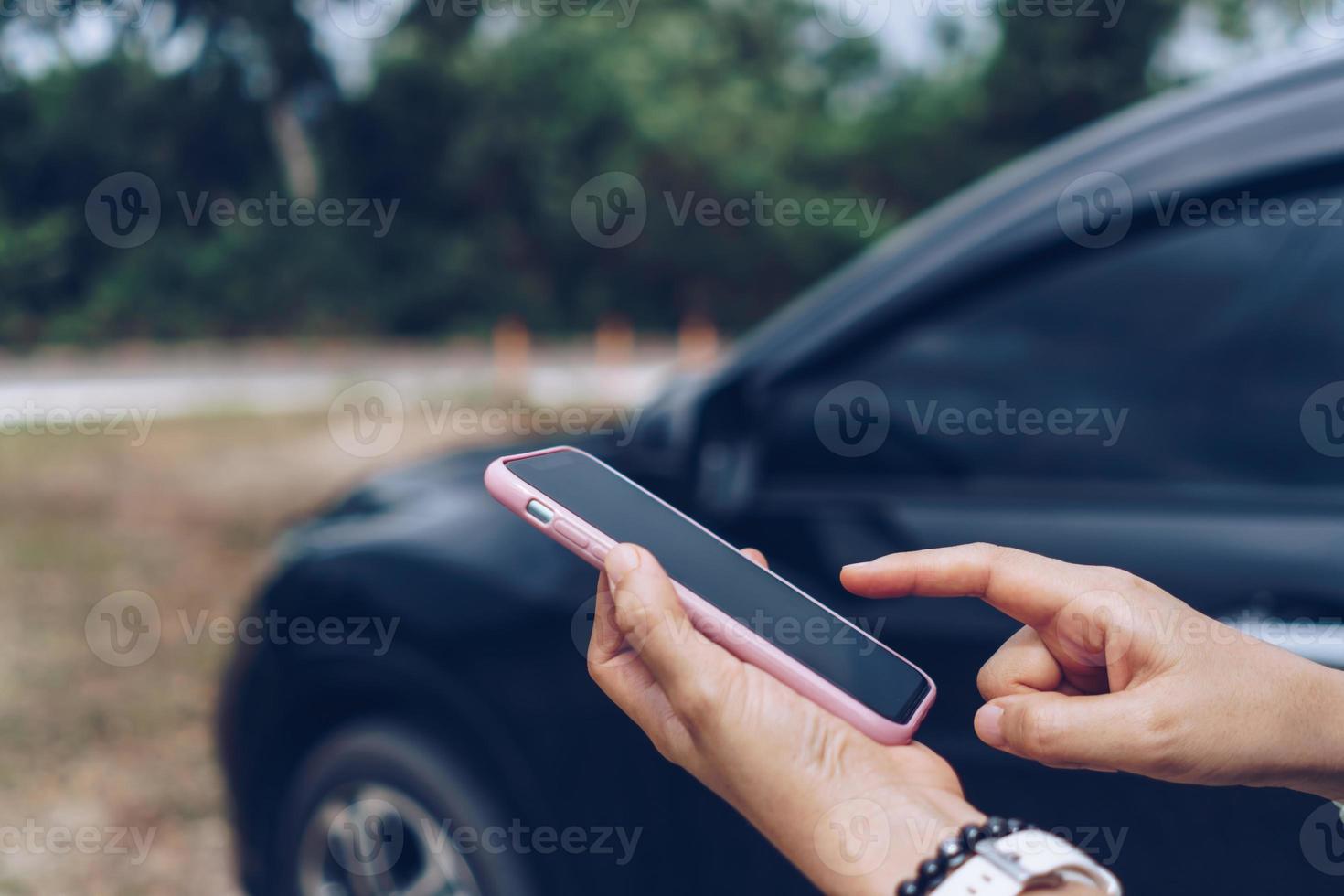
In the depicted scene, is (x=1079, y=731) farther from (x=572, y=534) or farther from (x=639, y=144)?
(x=639, y=144)

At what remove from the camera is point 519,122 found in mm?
20688

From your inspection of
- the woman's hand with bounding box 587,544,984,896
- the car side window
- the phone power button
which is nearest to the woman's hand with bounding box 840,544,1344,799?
the woman's hand with bounding box 587,544,984,896

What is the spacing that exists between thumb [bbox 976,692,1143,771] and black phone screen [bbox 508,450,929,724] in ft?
0.38

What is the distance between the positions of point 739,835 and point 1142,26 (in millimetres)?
18538

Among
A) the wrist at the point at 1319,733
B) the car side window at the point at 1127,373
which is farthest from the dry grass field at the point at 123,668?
the wrist at the point at 1319,733

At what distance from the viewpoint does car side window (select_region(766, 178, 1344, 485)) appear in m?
1.81

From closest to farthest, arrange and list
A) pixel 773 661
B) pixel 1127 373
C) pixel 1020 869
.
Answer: pixel 1020 869 → pixel 773 661 → pixel 1127 373

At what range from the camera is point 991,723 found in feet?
3.33

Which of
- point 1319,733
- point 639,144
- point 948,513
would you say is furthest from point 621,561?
A: point 639,144

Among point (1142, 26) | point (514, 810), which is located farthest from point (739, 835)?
point (1142, 26)

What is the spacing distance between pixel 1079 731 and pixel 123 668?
462 cm

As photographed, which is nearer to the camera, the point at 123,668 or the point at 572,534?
the point at 572,534

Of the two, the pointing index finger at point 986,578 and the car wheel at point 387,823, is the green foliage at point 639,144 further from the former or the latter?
the pointing index finger at point 986,578

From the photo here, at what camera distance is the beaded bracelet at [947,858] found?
89 cm
